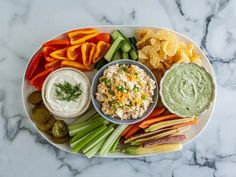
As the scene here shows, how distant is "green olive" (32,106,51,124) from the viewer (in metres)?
1.93

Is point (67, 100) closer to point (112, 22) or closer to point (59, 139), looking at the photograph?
point (59, 139)

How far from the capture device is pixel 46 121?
6.35 ft

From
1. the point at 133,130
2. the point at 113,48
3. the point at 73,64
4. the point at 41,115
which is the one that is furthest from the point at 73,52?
the point at 133,130

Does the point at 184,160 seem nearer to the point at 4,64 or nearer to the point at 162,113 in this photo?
the point at 162,113

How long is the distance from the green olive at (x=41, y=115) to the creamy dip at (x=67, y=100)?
4 cm

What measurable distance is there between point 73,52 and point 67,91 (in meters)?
0.15

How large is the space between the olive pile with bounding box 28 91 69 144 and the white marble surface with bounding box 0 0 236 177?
9 centimetres

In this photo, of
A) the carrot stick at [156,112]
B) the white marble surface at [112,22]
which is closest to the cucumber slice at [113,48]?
the white marble surface at [112,22]

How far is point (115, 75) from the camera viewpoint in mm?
1873

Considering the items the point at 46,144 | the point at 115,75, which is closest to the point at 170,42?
the point at 115,75

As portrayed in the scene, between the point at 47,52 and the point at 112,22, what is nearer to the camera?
the point at 47,52

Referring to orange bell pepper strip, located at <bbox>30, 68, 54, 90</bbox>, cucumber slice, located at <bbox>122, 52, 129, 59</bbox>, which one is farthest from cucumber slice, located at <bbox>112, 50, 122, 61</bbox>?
orange bell pepper strip, located at <bbox>30, 68, 54, 90</bbox>

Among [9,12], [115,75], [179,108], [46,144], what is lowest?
[46,144]

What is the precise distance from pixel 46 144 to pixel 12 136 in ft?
0.43
